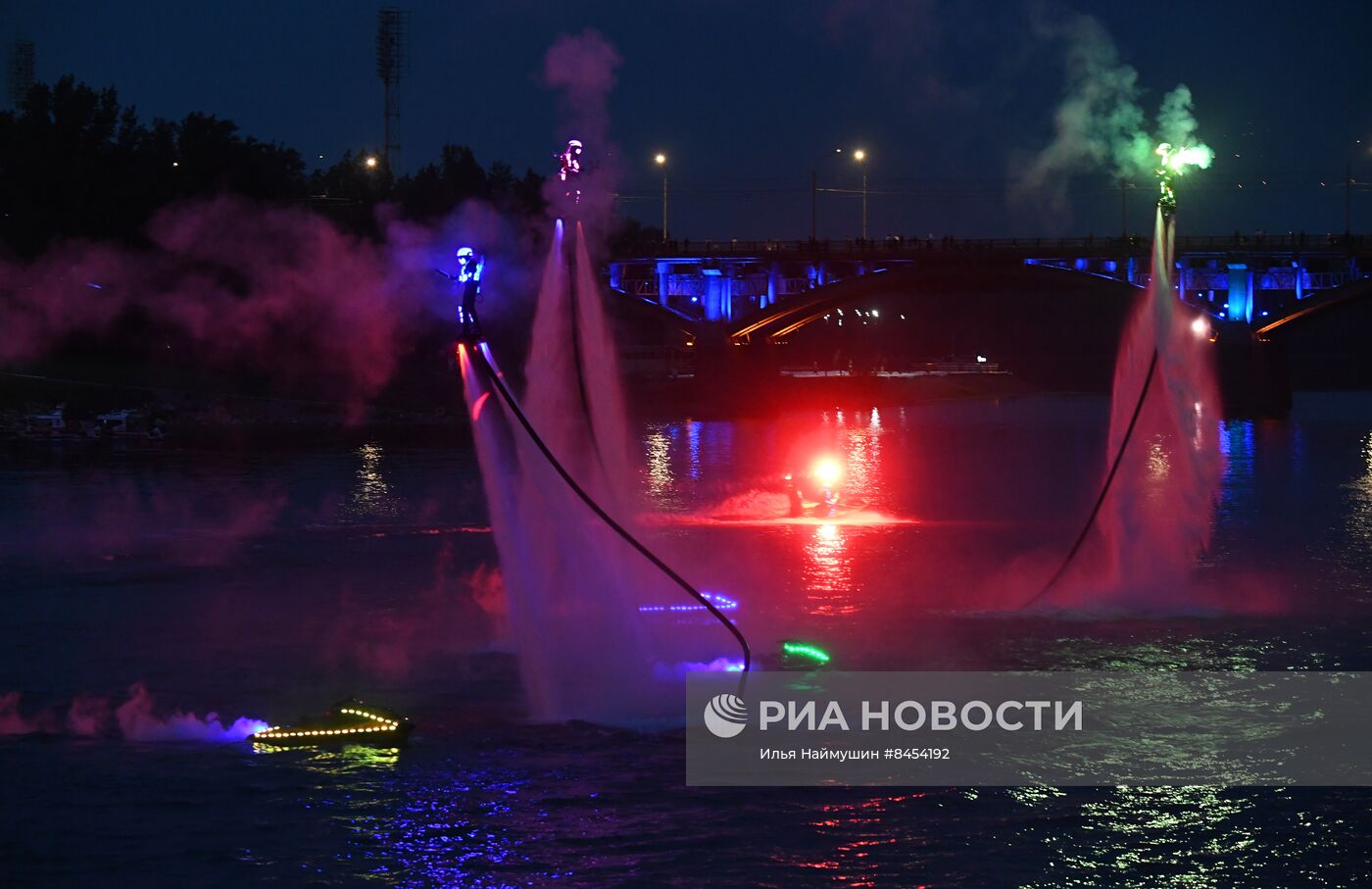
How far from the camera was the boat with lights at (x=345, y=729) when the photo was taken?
56.1ft

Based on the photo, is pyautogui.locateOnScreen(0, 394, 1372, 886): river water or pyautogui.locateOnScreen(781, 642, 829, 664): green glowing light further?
pyautogui.locateOnScreen(781, 642, 829, 664): green glowing light

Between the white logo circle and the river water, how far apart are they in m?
0.55

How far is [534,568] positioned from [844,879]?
15.0 meters

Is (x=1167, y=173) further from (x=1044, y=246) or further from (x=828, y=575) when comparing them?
(x=1044, y=246)

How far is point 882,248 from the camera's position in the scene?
352 feet

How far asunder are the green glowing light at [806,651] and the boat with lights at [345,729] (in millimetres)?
5874

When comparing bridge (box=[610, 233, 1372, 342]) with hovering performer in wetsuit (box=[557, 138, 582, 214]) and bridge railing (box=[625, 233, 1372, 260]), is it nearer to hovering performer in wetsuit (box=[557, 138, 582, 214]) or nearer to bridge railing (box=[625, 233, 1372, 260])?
bridge railing (box=[625, 233, 1372, 260])

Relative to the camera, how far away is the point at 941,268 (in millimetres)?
105188

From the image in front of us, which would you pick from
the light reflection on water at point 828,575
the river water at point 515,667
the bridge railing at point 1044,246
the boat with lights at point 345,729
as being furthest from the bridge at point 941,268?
the boat with lights at point 345,729

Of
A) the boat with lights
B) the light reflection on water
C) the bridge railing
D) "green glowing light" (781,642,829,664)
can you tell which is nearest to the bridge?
the bridge railing

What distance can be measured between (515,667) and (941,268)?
289 feet

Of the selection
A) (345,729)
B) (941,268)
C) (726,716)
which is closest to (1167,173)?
(726,716)

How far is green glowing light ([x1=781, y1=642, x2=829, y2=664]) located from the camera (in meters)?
21.1

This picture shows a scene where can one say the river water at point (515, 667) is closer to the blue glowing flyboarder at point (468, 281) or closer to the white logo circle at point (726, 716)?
the white logo circle at point (726, 716)
